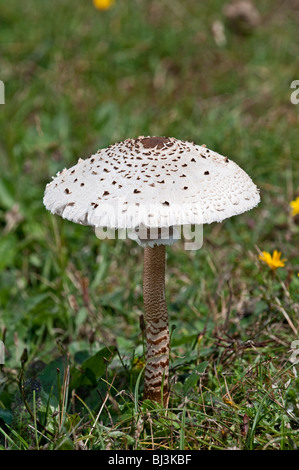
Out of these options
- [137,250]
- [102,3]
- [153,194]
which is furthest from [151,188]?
[102,3]

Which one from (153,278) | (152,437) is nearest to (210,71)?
(153,278)

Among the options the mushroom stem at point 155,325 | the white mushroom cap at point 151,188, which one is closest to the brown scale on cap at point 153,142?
the white mushroom cap at point 151,188

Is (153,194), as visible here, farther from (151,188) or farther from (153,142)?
(153,142)

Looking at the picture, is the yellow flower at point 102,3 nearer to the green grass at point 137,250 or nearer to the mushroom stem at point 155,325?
the green grass at point 137,250

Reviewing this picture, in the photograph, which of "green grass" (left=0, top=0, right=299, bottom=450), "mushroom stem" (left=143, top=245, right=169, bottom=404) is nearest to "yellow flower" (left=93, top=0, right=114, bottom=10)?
"green grass" (left=0, top=0, right=299, bottom=450)

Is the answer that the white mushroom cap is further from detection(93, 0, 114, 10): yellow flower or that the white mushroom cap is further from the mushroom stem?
detection(93, 0, 114, 10): yellow flower

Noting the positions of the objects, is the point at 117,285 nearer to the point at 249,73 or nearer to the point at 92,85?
the point at 92,85

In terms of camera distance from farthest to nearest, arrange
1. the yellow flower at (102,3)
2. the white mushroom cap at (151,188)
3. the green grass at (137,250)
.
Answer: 1. the yellow flower at (102,3)
2. the green grass at (137,250)
3. the white mushroom cap at (151,188)
